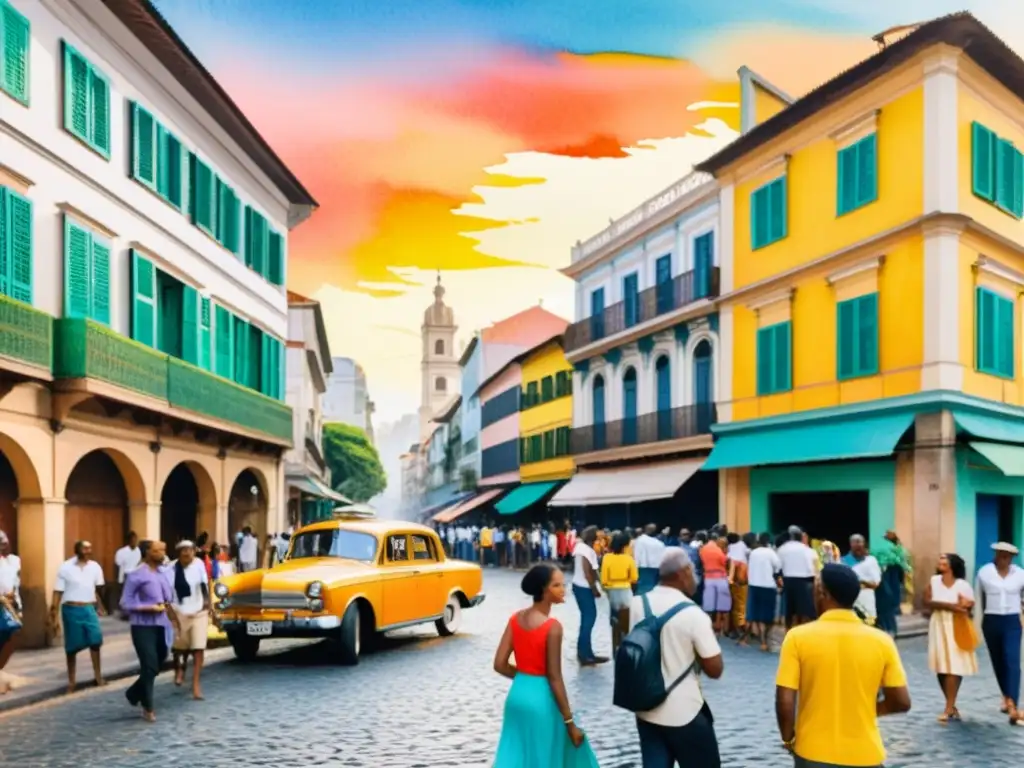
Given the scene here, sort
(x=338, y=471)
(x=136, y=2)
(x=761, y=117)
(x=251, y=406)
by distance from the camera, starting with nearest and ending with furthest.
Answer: (x=136, y=2) < (x=251, y=406) < (x=761, y=117) < (x=338, y=471)

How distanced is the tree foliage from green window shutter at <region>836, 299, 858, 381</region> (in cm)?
6438

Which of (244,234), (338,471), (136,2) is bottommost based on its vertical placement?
(338,471)

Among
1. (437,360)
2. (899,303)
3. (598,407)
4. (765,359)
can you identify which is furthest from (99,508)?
(437,360)

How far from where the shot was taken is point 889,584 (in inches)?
642

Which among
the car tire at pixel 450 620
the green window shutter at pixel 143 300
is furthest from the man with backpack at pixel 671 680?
the green window shutter at pixel 143 300

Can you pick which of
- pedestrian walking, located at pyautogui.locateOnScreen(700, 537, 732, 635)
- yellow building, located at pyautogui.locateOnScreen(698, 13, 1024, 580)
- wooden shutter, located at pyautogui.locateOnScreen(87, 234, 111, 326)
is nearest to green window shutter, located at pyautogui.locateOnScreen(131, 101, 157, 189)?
wooden shutter, located at pyautogui.locateOnScreen(87, 234, 111, 326)

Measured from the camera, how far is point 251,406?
24.8 m

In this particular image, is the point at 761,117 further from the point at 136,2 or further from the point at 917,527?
the point at 136,2

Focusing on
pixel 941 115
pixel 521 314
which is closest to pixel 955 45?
pixel 941 115

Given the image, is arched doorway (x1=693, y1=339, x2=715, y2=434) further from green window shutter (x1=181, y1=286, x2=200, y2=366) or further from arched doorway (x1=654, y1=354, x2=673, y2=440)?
green window shutter (x1=181, y1=286, x2=200, y2=366)

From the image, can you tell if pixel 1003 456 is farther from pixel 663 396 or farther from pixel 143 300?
pixel 143 300

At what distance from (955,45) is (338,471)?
69397 millimetres

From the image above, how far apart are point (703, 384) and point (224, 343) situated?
43.0 ft

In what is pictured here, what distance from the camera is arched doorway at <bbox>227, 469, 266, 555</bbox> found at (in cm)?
2938
